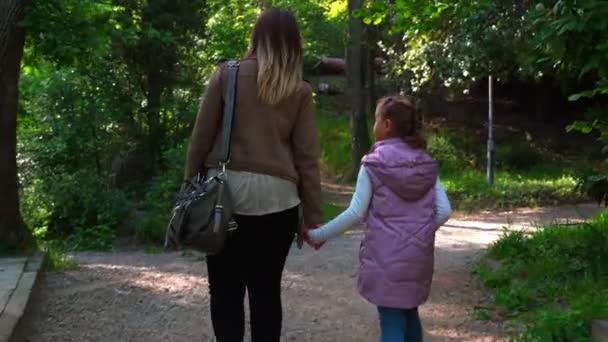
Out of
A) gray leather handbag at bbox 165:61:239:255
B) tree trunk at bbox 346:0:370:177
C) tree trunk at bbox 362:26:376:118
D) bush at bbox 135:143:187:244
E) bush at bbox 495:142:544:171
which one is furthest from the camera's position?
tree trunk at bbox 362:26:376:118

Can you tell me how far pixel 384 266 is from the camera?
4.28 m

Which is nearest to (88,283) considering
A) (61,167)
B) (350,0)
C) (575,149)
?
(61,167)

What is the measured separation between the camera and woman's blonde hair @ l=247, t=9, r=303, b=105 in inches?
164

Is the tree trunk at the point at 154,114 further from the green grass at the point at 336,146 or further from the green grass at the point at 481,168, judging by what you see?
the green grass at the point at 336,146

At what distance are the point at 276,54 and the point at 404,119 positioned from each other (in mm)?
682

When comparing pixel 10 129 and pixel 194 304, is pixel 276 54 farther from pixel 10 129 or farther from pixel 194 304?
pixel 10 129

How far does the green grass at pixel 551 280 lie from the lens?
5398 mm

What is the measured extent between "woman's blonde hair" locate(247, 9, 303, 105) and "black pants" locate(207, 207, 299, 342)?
1.82 feet

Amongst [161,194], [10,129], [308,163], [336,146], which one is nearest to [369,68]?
[336,146]

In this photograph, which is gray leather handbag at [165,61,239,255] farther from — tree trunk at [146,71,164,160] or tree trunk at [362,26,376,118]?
tree trunk at [362,26,376,118]

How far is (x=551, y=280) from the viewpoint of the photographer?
6.81m

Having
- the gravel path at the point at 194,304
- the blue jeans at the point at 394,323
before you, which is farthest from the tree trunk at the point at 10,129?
the blue jeans at the point at 394,323

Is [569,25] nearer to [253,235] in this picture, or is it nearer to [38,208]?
[253,235]

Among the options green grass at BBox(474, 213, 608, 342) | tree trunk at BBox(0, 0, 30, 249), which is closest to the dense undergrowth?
green grass at BBox(474, 213, 608, 342)
